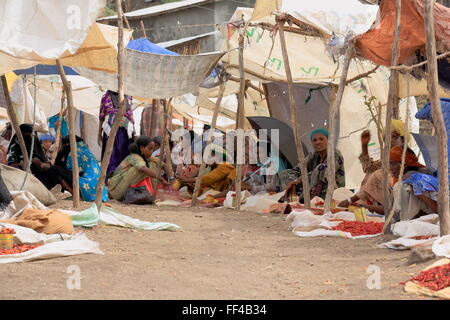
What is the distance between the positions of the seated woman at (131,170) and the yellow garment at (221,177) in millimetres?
975

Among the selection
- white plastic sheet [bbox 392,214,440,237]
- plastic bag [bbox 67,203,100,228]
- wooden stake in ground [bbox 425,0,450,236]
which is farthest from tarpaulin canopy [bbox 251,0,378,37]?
plastic bag [bbox 67,203,100,228]

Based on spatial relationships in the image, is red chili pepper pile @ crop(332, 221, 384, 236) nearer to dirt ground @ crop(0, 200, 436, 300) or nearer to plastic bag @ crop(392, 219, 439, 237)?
dirt ground @ crop(0, 200, 436, 300)

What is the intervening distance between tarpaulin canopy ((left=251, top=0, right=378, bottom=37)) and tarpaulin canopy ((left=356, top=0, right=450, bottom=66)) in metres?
0.59

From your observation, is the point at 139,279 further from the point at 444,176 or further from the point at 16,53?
the point at 16,53

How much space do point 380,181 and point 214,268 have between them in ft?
11.5

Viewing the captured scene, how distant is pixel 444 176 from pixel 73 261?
96.3 inches

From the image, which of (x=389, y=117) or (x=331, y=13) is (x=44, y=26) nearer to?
(x=389, y=117)

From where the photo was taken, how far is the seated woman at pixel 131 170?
10047 millimetres

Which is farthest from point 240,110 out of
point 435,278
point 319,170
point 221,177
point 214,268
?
point 435,278

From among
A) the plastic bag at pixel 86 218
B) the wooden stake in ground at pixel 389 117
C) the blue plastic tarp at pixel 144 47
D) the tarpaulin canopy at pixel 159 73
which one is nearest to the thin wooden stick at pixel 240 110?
the tarpaulin canopy at pixel 159 73

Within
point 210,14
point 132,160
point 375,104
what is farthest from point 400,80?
point 210,14

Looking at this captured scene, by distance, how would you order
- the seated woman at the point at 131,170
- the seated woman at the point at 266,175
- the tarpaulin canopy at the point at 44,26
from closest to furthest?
the tarpaulin canopy at the point at 44,26
the seated woman at the point at 131,170
the seated woman at the point at 266,175

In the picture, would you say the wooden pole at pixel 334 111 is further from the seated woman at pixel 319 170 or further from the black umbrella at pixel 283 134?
the black umbrella at pixel 283 134

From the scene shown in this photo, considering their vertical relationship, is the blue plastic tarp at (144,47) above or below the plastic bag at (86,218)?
above
